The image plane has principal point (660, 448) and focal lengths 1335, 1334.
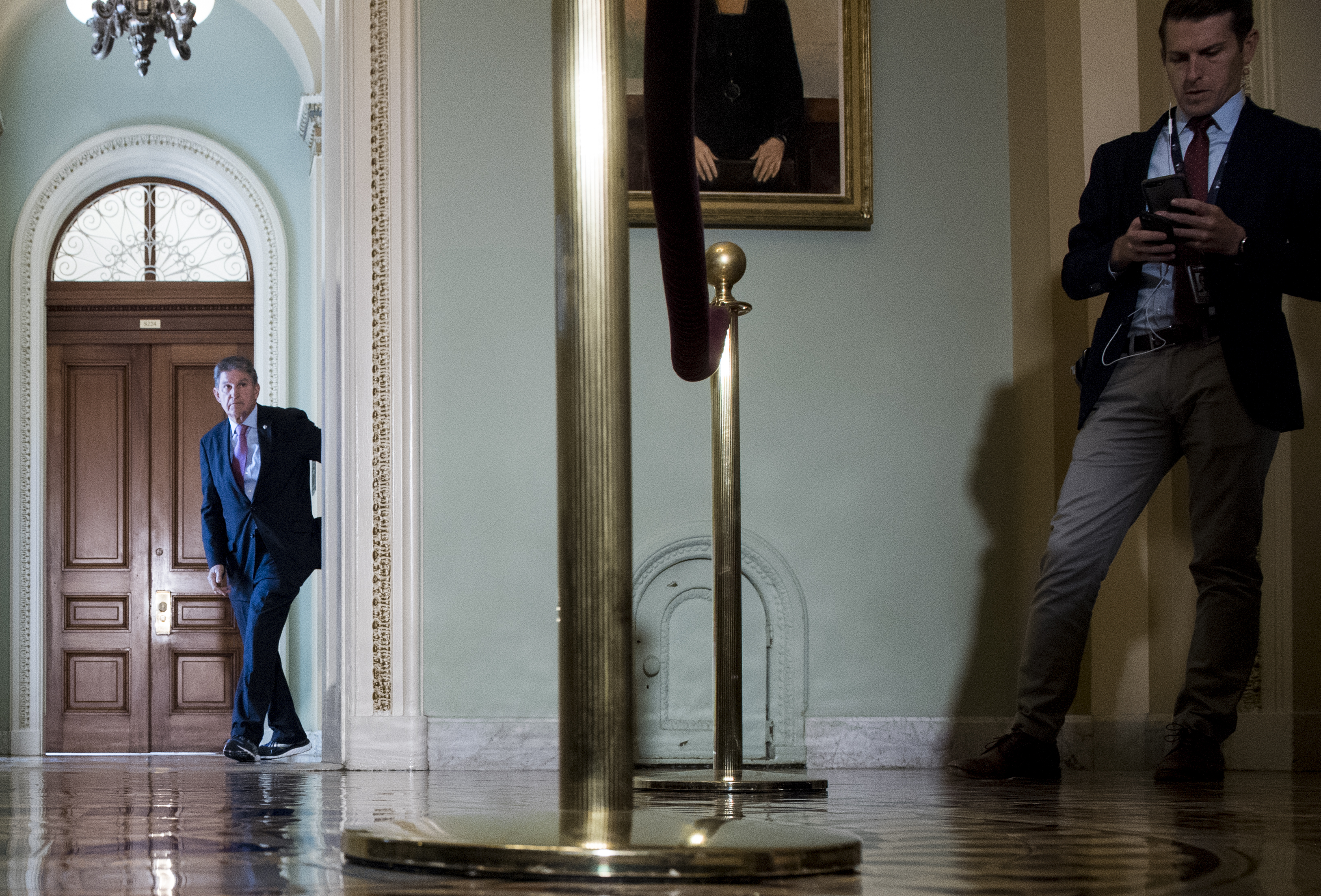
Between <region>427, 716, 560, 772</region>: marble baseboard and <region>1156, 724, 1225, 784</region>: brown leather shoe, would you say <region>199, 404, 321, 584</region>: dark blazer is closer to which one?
<region>427, 716, 560, 772</region>: marble baseboard

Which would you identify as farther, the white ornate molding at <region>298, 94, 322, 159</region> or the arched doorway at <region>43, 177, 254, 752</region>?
the arched doorway at <region>43, 177, 254, 752</region>

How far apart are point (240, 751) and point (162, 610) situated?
291 cm

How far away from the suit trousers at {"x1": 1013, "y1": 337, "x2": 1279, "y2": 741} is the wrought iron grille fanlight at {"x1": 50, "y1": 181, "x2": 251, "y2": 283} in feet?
20.4

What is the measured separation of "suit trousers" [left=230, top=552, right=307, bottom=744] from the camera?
523 centimetres

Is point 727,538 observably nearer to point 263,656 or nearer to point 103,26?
point 263,656

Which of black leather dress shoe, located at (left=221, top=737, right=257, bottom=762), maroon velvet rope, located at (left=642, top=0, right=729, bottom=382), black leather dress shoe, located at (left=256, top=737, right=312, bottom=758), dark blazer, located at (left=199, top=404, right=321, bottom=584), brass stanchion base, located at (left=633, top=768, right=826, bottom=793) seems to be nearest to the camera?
maroon velvet rope, located at (left=642, top=0, right=729, bottom=382)

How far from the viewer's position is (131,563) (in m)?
7.53

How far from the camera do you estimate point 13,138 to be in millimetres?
7453

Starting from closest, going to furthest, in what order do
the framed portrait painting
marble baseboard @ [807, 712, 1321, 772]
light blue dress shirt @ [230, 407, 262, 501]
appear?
1. marble baseboard @ [807, 712, 1321, 772]
2. the framed portrait painting
3. light blue dress shirt @ [230, 407, 262, 501]

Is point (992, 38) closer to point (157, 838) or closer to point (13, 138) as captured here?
point (157, 838)

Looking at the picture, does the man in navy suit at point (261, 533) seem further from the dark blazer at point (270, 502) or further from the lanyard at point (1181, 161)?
the lanyard at point (1181, 161)

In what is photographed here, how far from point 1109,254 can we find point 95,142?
6526 mm

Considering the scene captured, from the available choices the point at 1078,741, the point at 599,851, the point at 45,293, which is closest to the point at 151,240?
the point at 45,293

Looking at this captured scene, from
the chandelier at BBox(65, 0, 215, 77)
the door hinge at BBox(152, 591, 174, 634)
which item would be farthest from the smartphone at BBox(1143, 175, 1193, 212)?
the door hinge at BBox(152, 591, 174, 634)
